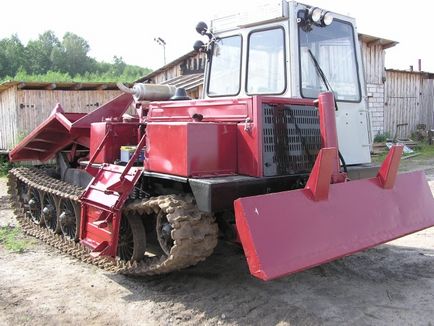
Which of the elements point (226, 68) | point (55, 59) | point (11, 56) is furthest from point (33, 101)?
point (55, 59)

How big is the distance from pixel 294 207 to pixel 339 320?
96 cm

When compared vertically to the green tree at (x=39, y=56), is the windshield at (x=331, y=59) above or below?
below

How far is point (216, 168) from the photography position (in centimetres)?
427

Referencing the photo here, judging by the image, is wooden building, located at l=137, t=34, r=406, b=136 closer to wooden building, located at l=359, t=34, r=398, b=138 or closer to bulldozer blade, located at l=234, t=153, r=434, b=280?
wooden building, located at l=359, t=34, r=398, b=138

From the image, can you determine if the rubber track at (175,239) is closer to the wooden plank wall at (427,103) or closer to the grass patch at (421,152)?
the grass patch at (421,152)

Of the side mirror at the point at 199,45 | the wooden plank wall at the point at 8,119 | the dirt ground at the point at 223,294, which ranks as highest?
the side mirror at the point at 199,45

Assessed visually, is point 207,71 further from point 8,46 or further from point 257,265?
point 8,46

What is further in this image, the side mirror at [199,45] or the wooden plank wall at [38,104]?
the wooden plank wall at [38,104]

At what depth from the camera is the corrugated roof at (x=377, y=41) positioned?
51.1 feet

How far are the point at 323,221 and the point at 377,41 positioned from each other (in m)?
13.8

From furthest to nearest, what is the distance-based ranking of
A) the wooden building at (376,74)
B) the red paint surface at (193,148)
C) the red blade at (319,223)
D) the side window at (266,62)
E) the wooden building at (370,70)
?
the wooden building at (376,74)
the wooden building at (370,70)
the side window at (266,62)
the red paint surface at (193,148)
the red blade at (319,223)

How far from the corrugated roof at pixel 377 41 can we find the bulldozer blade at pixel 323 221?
11.6 meters

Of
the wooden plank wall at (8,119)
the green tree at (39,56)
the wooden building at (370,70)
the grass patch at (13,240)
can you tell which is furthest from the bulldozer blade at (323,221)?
the green tree at (39,56)

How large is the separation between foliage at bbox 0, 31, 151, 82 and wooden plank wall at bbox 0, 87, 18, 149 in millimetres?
37176
